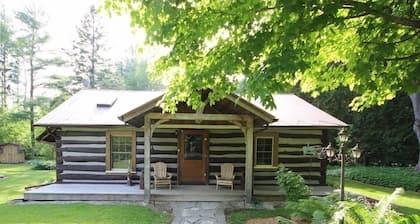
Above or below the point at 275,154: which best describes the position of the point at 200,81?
above

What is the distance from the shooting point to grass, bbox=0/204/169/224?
9367mm

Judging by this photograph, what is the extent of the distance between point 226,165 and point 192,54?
9209 mm

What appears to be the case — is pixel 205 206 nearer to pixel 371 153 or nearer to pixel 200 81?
pixel 200 81

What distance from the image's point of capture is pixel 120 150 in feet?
46.5

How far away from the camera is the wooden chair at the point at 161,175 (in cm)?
1288

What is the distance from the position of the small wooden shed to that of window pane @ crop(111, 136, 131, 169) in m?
19.6

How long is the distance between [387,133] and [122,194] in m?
19.4

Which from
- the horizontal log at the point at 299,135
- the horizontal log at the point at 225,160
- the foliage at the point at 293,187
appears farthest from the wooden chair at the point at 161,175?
the horizontal log at the point at 299,135

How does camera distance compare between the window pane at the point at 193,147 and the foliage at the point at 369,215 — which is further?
the window pane at the point at 193,147

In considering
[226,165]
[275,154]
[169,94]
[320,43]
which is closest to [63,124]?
[226,165]

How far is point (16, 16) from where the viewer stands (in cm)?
3384

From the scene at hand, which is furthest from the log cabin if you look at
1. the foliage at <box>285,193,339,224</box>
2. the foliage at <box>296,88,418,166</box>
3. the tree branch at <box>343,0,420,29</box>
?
the foliage at <box>296,88,418,166</box>

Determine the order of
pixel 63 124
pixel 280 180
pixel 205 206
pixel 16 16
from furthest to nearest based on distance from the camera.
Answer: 1. pixel 16 16
2. pixel 63 124
3. pixel 205 206
4. pixel 280 180

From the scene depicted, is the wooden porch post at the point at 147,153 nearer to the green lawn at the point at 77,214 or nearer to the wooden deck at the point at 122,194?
the wooden deck at the point at 122,194
